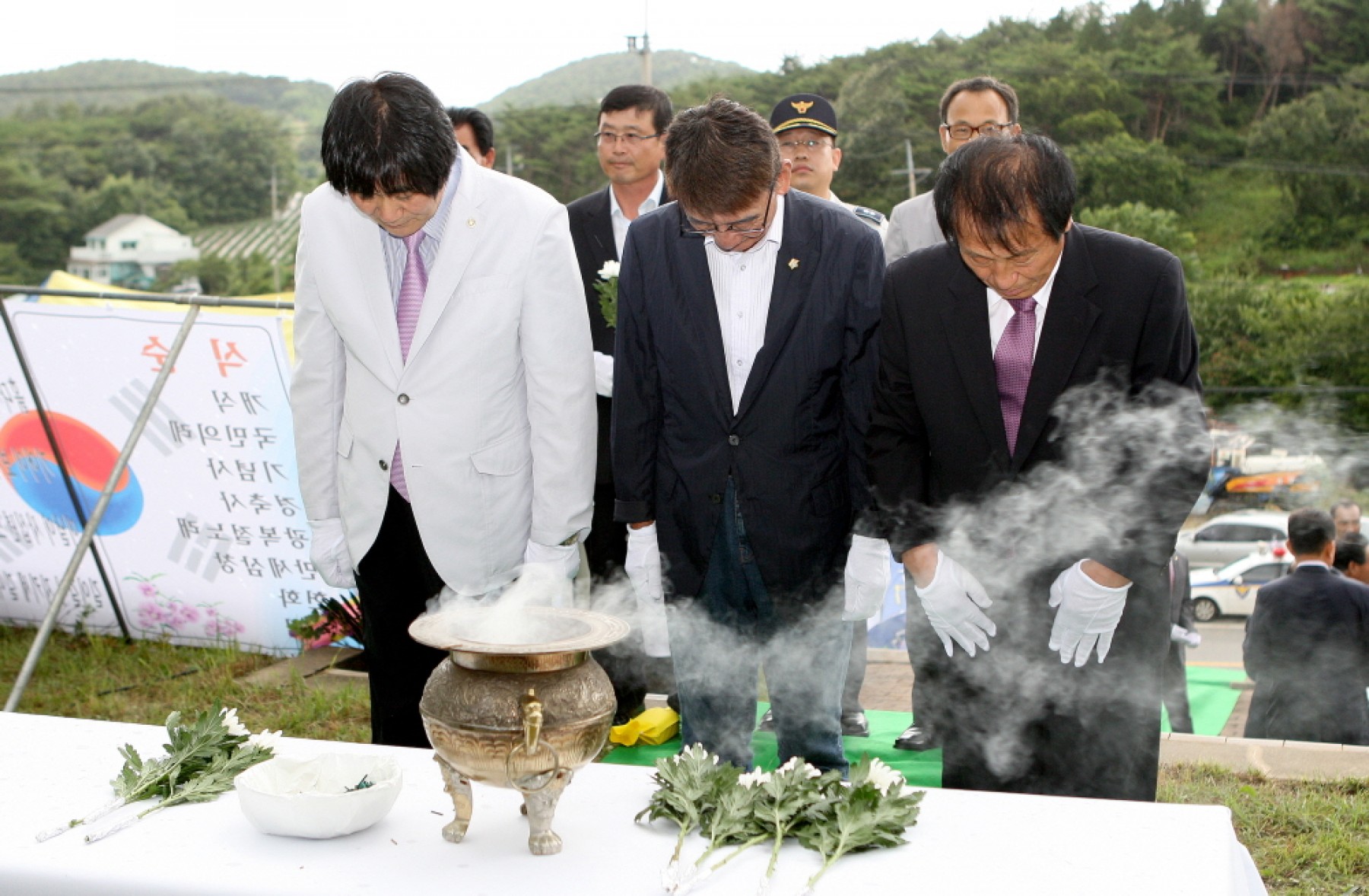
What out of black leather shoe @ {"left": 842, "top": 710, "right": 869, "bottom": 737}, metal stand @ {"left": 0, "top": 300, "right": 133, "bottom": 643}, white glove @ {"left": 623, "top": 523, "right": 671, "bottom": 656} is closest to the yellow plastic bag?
black leather shoe @ {"left": 842, "top": 710, "right": 869, "bottom": 737}

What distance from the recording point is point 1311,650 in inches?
211

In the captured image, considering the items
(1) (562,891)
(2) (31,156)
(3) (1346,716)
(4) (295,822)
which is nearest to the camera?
(1) (562,891)

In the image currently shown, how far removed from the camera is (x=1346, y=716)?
202 inches

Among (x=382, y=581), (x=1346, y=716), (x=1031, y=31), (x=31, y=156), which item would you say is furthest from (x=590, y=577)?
(x=31, y=156)

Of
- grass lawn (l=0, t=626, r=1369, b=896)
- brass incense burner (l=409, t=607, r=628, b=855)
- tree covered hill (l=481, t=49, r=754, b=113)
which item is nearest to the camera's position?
brass incense burner (l=409, t=607, r=628, b=855)

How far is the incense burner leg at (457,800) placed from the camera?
6.78 feet

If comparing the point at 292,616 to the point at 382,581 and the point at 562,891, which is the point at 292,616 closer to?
the point at 382,581

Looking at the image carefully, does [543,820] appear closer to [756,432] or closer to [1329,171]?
Result: [756,432]

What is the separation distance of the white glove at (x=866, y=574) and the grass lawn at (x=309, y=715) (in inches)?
56.2

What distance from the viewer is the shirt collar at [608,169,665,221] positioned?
4.61 meters

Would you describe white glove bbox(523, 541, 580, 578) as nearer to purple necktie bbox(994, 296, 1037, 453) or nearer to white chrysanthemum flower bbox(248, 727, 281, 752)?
white chrysanthemum flower bbox(248, 727, 281, 752)

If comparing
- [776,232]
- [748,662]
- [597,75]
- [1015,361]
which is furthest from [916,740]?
[597,75]

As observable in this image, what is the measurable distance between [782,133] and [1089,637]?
2.69 metres

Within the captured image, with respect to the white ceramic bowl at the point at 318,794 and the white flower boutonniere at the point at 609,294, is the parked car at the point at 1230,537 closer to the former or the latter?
the white flower boutonniere at the point at 609,294
